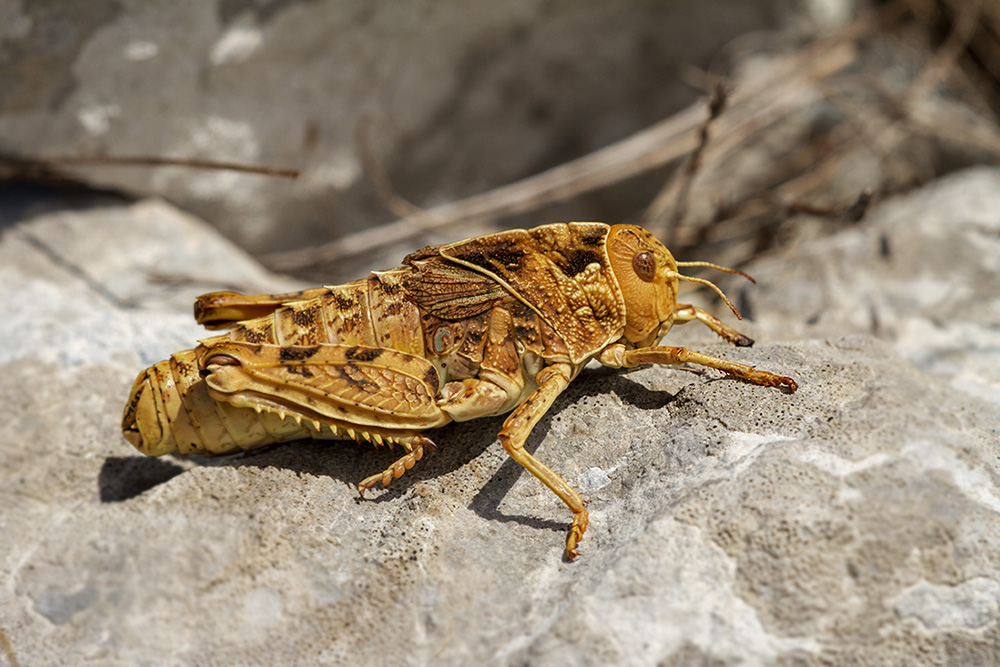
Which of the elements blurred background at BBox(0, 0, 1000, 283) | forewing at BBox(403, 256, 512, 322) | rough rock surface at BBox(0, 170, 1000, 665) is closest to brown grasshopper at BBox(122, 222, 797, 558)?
forewing at BBox(403, 256, 512, 322)

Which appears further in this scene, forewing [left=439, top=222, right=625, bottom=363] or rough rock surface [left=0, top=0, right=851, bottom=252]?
rough rock surface [left=0, top=0, right=851, bottom=252]

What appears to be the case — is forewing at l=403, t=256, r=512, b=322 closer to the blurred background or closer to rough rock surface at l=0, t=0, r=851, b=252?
the blurred background

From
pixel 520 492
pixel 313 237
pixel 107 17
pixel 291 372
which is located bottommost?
pixel 313 237

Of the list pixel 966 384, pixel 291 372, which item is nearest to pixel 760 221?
pixel 966 384

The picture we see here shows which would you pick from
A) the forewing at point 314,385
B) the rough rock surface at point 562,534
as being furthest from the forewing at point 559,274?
the forewing at point 314,385

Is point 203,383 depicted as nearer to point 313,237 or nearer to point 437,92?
Result: point 313,237

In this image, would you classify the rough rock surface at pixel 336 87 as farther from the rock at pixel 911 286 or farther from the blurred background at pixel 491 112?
the rock at pixel 911 286
